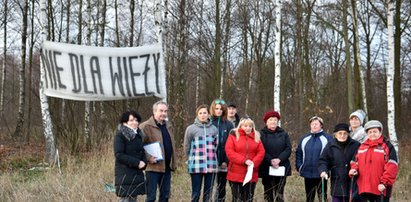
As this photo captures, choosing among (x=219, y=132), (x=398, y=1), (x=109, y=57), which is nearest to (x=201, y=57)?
(x=398, y=1)

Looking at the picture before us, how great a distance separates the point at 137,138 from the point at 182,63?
8.52m

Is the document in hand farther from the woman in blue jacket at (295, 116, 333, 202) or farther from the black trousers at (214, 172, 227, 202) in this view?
the woman in blue jacket at (295, 116, 333, 202)

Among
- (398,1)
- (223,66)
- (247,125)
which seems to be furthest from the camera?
(223,66)

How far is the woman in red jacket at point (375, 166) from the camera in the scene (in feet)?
16.2


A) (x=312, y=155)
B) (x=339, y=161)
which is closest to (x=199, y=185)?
(x=312, y=155)

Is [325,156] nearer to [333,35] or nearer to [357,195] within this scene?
[357,195]

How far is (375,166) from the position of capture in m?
5.02

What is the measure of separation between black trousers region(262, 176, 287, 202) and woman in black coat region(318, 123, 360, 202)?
24.0 inches

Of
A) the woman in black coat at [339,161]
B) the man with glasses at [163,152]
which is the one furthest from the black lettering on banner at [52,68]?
the woman in black coat at [339,161]

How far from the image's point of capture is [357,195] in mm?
5234

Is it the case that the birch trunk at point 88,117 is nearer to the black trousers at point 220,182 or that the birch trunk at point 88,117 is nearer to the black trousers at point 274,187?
the black trousers at point 220,182

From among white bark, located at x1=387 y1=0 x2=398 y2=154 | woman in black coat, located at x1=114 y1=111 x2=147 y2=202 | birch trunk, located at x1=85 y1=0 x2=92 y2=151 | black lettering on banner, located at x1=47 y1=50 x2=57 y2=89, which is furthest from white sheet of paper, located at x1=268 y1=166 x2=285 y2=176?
white bark, located at x1=387 y1=0 x2=398 y2=154

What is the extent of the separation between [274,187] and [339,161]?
99cm

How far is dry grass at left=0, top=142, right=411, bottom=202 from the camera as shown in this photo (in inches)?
235
